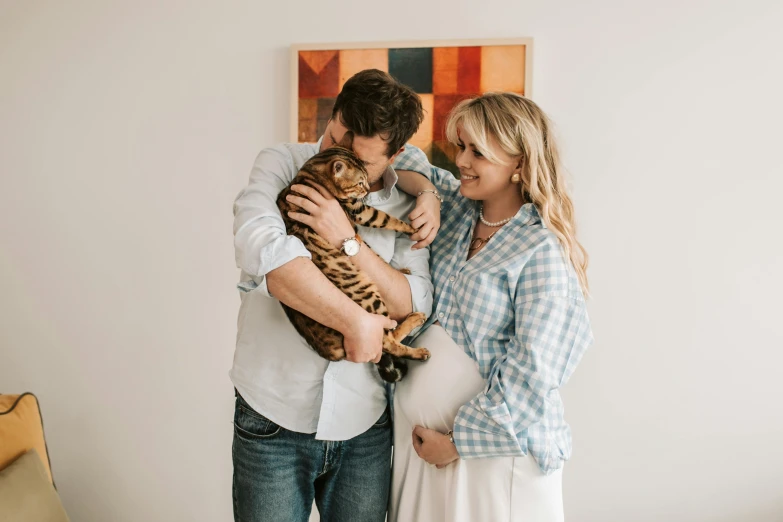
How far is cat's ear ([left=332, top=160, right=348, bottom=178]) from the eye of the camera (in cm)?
134

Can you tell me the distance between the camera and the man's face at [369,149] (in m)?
1.36

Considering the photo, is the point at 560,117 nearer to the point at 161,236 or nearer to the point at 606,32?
the point at 606,32

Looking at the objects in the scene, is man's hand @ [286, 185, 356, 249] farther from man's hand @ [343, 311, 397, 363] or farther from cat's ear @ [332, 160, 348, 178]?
man's hand @ [343, 311, 397, 363]

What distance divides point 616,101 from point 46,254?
97.1 inches

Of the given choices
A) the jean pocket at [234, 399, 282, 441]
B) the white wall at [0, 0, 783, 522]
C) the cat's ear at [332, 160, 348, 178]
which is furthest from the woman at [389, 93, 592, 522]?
the white wall at [0, 0, 783, 522]

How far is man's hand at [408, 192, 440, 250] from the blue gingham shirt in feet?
0.39

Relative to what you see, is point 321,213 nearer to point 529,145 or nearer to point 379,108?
point 379,108

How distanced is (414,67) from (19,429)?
1.85 metres

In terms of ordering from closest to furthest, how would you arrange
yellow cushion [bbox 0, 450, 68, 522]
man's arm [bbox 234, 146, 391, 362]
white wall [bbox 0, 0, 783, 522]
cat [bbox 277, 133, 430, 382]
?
man's arm [bbox 234, 146, 391, 362] < cat [bbox 277, 133, 430, 382] < yellow cushion [bbox 0, 450, 68, 522] < white wall [bbox 0, 0, 783, 522]

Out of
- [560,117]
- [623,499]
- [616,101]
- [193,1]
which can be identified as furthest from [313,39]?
[623,499]

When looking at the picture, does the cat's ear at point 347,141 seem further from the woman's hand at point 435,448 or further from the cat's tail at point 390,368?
the woman's hand at point 435,448

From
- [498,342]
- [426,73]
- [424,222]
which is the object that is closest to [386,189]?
[424,222]

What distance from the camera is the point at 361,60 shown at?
2215 mm

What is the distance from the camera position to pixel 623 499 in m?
2.24
